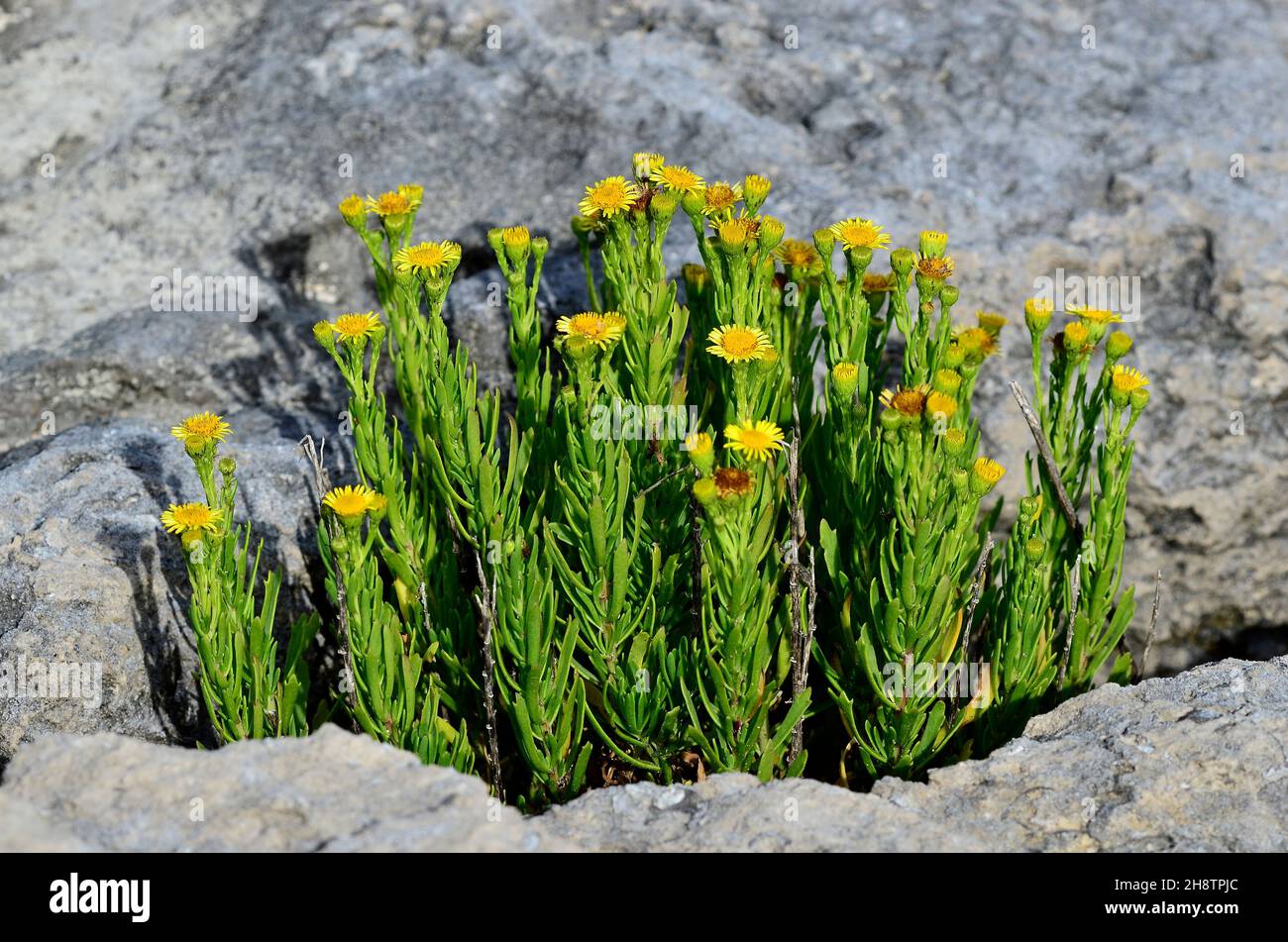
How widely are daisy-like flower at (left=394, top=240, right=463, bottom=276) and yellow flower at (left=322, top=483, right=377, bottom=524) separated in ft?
2.12

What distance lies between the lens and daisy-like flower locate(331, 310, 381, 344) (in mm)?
3195

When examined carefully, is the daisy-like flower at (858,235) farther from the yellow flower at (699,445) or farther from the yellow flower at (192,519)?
the yellow flower at (192,519)

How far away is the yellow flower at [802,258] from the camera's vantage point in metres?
3.58

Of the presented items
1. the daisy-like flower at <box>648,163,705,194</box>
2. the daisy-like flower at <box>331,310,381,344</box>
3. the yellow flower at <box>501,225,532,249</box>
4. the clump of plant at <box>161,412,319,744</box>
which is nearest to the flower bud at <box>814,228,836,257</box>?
the daisy-like flower at <box>648,163,705,194</box>

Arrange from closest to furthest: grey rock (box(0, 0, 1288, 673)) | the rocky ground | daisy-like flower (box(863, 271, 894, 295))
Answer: daisy-like flower (box(863, 271, 894, 295)) → the rocky ground → grey rock (box(0, 0, 1288, 673))

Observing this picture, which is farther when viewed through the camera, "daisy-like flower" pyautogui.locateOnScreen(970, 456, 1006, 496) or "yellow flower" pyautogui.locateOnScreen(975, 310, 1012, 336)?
"yellow flower" pyautogui.locateOnScreen(975, 310, 1012, 336)

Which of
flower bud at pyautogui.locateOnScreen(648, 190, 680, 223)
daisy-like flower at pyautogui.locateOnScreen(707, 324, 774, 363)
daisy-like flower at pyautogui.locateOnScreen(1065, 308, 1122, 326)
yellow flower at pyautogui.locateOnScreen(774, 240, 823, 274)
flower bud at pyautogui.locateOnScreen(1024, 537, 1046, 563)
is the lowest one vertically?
flower bud at pyautogui.locateOnScreen(1024, 537, 1046, 563)

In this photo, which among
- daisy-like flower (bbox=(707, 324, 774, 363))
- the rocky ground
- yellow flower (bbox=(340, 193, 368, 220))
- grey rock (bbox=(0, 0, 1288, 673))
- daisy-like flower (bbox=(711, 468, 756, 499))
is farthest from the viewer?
grey rock (bbox=(0, 0, 1288, 673))

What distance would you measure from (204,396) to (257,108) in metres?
1.42

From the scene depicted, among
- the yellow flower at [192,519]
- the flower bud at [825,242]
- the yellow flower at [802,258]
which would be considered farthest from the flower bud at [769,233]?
the yellow flower at [192,519]

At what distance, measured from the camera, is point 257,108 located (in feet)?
16.5

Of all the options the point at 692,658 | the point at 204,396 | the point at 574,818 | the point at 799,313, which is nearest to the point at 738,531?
the point at 692,658

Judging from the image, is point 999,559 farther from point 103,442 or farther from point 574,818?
point 103,442

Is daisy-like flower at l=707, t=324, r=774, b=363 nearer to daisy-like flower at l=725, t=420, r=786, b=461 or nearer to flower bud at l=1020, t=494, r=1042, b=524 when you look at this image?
daisy-like flower at l=725, t=420, r=786, b=461
